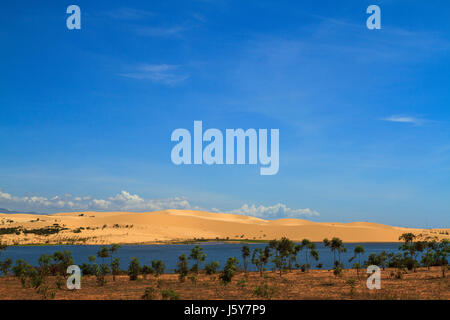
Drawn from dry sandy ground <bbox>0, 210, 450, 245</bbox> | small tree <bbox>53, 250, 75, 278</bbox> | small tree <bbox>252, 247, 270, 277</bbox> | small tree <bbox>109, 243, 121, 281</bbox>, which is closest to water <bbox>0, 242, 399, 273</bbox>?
small tree <bbox>252, 247, 270, 277</bbox>

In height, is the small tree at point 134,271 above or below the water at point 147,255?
above

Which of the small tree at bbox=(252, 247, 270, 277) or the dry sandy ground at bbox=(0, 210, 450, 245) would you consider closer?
the small tree at bbox=(252, 247, 270, 277)

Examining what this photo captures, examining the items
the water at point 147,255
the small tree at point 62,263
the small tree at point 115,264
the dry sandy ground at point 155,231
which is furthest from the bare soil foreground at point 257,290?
the dry sandy ground at point 155,231

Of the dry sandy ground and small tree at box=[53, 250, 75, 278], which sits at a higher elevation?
small tree at box=[53, 250, 75, 278]

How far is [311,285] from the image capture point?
36.2 m

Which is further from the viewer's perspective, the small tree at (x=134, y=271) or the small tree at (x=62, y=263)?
the small tree at (x=62, y=263)

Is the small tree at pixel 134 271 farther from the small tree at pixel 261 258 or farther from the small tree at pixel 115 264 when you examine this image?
the small tree at pixel 261 258

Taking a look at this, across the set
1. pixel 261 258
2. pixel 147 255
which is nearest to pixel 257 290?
pixel 261 258

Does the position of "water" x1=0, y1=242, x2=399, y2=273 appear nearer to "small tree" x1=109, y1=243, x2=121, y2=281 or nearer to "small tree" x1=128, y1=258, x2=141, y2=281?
"small tree" x1=109, y1=243, x2=121, y2=281

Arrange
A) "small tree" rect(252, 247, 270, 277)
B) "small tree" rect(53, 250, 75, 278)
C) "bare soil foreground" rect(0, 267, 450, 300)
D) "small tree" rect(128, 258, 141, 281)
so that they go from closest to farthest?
"bare soil foreground" rect(0, 267, 450, 300) < "small tree" rect(128, 258, 141, 281) < "small tree" rect(53, 250, 75, 278) < "small tree" rect(252, 247, 270, 277)

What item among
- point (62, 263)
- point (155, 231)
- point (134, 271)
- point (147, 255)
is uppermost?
point (62, 263)

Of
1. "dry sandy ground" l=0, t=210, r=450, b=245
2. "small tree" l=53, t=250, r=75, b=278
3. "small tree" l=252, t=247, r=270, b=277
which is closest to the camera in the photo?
"small tree" l=53, t=250, r=75, b=278

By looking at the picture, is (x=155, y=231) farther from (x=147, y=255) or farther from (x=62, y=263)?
(x=62, y=263)
